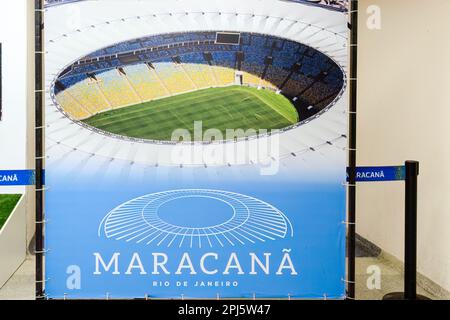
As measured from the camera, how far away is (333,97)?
2.64m

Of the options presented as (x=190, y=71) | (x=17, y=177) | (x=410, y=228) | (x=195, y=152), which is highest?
(x=190, y=71)

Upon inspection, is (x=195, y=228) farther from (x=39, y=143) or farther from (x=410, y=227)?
(x=410, y=227)

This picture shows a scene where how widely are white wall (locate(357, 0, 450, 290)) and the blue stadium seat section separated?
4.50ft

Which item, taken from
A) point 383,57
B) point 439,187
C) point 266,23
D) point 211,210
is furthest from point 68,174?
point 383,57

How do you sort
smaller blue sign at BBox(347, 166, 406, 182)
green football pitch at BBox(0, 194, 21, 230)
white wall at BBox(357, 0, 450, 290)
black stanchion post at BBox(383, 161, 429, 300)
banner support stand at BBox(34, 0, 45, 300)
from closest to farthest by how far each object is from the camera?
banner support stand at BBox(34, 0, 45, 300)
smaller blue sign at BBox(347, 166, 406, 182)
black stanchion post at BBox(383, 161, 429, 300)
white wall at BBox(357, 0, 450, 290)
green football pitch at BBox(0, 194, 21, 230)

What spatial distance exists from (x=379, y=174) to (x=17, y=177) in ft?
5.61

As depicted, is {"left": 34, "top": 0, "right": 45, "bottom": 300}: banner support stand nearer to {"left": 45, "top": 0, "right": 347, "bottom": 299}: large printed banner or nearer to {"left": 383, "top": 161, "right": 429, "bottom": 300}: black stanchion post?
{"left": 45, "top": 0, "right": 347, "bottom": 299}: large printed banner

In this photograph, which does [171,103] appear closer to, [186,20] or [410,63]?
[186,20]

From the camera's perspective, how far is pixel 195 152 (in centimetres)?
264

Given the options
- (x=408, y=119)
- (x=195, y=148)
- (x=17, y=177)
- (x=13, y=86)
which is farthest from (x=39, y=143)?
(x=408, y=119)

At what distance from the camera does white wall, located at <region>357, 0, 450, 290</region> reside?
370 centimetres

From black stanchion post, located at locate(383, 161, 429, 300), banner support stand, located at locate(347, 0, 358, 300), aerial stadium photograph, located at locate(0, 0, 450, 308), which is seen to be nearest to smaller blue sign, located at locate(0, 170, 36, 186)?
aerial stadium photograph, located at locate(0, 0, 450, 308)

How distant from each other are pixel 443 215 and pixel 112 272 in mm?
2138
